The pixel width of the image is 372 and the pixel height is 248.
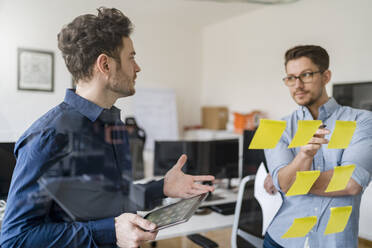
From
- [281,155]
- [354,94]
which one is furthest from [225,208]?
[281,155]

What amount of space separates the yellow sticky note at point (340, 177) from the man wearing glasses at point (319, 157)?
0.04 feet

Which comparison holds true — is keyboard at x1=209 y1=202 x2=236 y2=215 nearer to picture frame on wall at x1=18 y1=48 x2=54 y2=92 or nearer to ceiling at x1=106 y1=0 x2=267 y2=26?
ceiling at x1=106 y1=0 x2=267 y2=26

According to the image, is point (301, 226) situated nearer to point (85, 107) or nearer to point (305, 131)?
point (305, 131)

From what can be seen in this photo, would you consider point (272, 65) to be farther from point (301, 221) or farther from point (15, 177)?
point (15, 177)

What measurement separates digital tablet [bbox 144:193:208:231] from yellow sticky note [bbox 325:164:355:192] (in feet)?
1.13

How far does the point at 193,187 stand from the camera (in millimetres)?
645

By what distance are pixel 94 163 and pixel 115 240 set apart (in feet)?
0.45

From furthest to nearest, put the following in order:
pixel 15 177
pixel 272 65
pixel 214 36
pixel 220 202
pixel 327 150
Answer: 1. pixel 220 202
2. pixel 272 65
3. pixel 214 36
4. pixel 327 150
5. pixel 15 177

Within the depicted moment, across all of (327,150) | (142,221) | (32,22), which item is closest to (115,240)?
(142,221)

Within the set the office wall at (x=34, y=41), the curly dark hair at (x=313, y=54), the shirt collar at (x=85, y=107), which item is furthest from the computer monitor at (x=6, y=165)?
the curly dark hair at (x=313, y=54)

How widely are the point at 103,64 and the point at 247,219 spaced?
127 centimetres

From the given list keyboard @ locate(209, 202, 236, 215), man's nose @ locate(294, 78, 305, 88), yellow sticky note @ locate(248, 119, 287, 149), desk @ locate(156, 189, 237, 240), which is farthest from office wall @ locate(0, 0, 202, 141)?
keyboard @ locate(209, 202, 236, 215)

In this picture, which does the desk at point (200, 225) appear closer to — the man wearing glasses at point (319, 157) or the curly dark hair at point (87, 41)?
the man wearing glasses at point (319, 157)

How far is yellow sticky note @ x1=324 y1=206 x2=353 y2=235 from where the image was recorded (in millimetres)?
756
